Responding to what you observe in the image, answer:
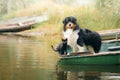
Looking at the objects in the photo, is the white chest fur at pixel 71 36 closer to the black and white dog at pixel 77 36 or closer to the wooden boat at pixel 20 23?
the black and white dog at pixel 77 36

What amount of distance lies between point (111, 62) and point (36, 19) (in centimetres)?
1742

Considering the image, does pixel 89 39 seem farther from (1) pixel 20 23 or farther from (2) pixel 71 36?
(1) pixel 20 23

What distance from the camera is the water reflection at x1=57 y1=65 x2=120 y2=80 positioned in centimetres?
1126

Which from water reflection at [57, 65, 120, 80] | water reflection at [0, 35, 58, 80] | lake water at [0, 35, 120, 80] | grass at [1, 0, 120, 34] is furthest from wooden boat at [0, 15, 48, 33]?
water reflection at [57, 65, 120, 80]

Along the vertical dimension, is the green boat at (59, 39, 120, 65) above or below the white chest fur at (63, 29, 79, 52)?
below

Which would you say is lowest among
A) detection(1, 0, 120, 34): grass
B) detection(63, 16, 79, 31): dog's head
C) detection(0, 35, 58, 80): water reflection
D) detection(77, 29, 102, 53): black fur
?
detection(0, 35, 58, 80): water reflection

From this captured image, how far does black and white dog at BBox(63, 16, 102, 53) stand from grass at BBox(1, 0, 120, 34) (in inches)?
388

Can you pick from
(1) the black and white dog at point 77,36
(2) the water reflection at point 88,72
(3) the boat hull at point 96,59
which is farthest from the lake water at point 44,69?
(1) the black and white dog at point 77,36

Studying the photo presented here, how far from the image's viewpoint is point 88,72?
39.8 ft

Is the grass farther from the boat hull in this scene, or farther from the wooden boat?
the boat hull

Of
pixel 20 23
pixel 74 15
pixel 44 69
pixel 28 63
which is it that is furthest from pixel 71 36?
pixel 20 23

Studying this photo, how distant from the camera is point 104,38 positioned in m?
20.1

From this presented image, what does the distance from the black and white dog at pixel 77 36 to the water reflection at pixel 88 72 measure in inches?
24.7

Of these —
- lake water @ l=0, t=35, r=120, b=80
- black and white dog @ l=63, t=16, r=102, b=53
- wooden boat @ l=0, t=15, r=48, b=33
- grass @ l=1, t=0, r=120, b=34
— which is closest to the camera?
lake water @ l=0, t=35, r=120, b=80
